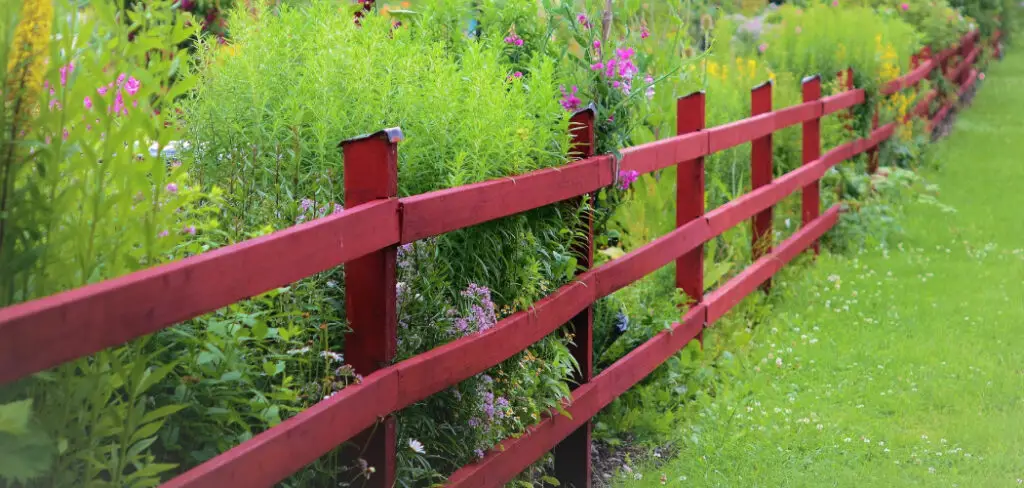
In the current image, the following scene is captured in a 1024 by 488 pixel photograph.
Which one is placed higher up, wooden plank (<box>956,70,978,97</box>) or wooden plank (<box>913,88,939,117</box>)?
wooden plank (<box>913,88,939,117</box>)

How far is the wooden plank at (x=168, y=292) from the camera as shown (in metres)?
1.79

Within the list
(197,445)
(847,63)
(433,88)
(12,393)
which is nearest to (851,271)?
(847,63)

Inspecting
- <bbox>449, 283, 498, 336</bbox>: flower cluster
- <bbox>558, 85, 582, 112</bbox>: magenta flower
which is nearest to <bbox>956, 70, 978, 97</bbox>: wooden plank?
<bbox>558, 85, 582, 112</bbox>: magenta flower

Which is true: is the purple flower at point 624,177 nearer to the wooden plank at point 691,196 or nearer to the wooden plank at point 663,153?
the wooden plank at point 663,153

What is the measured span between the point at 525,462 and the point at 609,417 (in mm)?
1309

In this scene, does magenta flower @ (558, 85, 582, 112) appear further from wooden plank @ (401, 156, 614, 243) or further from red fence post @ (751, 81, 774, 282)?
red fence post @ (751, 81, 774, 282)

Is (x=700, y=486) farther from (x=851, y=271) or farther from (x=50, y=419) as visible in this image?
(x=851, y=271)

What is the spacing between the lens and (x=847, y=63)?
10.1 m

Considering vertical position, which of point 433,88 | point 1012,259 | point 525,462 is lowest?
point 1012,259

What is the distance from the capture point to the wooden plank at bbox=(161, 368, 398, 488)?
2.28 metres

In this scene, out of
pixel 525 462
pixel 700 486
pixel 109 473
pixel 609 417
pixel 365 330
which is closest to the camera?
pixel 109 473

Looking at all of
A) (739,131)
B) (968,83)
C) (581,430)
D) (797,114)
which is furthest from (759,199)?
(968,83)

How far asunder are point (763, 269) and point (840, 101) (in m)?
2.55

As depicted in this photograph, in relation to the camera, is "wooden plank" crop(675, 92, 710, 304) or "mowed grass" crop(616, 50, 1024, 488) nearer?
"mowed grass" crop(616, 50, 1024, 488)
